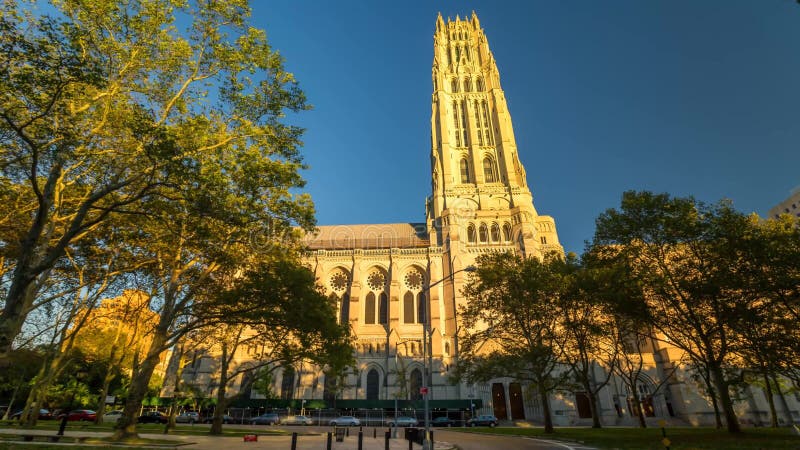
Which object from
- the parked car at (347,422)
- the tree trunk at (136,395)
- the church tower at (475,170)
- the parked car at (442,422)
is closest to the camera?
the tree trunk at (136,395)

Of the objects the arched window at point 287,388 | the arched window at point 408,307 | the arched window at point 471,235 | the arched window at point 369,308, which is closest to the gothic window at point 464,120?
the arched window at point 471,235

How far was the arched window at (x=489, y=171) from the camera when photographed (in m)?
53.2

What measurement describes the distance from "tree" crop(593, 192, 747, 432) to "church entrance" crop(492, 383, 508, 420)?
21.9 metres

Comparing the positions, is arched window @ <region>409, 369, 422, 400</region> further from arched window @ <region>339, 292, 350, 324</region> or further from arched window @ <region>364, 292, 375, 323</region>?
arched window @ <region>339, 292, 350, 324</region>

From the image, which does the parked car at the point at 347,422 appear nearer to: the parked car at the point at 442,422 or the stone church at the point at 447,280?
the stone church at the point at 447,280

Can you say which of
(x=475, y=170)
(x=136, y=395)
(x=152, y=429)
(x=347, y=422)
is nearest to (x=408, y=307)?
(x=347, y=422)

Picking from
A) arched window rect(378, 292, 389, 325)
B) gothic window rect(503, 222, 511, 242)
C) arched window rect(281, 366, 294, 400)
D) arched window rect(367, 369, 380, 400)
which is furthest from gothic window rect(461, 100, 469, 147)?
arched window rect(281, 366, 294, 400)

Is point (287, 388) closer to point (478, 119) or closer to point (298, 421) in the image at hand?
point (298, 421)

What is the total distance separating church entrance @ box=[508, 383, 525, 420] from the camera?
38125 millimetres

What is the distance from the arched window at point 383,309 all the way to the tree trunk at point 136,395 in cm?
3063

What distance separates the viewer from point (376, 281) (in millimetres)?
48281

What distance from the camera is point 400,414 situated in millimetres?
38031

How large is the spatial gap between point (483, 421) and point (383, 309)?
1748 centimetres

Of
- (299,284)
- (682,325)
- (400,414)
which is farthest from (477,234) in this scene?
(299,284)
